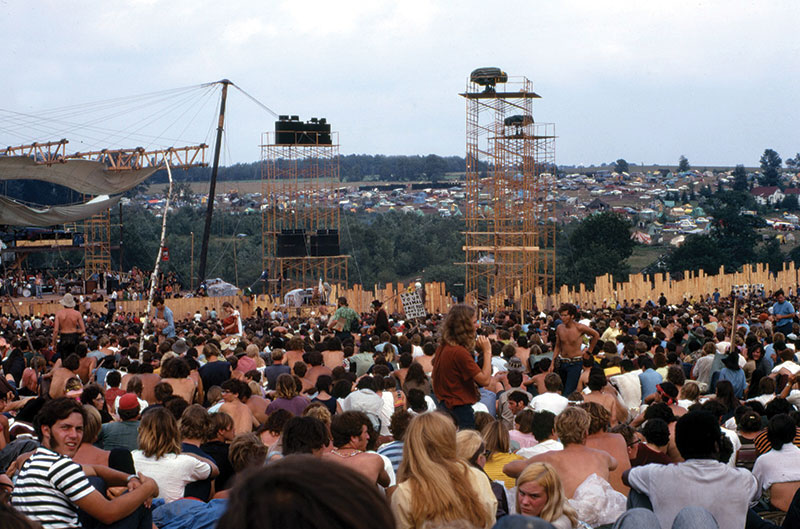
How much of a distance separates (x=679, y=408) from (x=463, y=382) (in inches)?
85.4

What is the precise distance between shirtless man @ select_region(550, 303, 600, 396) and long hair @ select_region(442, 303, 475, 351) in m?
3.22

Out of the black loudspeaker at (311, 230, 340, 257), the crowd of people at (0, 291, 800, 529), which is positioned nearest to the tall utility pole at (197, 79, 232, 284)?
the black loudspeaker at (311, 230, 340, 257)

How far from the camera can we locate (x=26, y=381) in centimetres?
1120

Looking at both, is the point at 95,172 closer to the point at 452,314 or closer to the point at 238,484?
the point at 452,314

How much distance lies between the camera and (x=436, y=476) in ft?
14.5

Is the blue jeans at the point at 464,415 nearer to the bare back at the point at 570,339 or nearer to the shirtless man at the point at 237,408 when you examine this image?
the shirtless man at the point at 237,408

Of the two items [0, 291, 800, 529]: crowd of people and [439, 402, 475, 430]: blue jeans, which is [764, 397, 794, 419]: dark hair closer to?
[0, 291, 800, 529]: crowd of people

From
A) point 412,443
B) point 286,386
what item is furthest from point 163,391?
point 412,443

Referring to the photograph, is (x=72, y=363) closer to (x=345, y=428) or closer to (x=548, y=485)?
(x=345, y=428)

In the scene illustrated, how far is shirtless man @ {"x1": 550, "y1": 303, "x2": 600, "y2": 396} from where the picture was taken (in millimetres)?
10703

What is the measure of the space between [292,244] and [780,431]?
40.8 metres

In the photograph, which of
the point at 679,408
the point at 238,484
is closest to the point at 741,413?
the point at 679,408

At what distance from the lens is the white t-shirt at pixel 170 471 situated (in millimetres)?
6180

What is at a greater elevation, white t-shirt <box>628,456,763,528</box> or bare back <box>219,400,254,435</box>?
white t-shirt <box>628,456,763,528</box>
